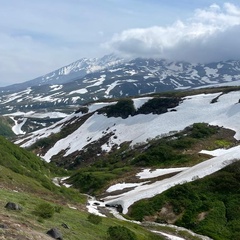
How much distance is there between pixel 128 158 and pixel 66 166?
99.0 feet

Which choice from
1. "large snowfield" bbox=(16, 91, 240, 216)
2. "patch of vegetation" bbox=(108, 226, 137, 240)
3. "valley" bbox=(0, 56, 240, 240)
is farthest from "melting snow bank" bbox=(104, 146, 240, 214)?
"patch of vegetation" bbox=(108, 226, 137, 240)

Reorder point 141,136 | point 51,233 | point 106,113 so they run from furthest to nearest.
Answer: point 106,113 → point 141,136 → point 51,233

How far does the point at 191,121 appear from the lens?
129m

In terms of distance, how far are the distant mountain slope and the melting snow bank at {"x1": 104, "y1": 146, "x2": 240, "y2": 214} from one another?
38984 millimetres

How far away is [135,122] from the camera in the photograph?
145 m

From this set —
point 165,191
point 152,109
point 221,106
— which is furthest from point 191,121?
point 165,191

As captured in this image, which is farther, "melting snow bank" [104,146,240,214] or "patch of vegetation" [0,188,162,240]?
"melting snow bank" [104,146,240,214]

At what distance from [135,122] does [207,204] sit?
86883mm

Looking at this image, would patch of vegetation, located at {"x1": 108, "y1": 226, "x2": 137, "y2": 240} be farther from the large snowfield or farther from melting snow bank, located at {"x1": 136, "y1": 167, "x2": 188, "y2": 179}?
the large snowfield

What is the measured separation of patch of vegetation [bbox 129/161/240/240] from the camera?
173ft

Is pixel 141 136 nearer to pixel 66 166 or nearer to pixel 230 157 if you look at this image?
pixel 66 166

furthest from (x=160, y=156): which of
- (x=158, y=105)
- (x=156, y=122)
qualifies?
(x=158, y=105)

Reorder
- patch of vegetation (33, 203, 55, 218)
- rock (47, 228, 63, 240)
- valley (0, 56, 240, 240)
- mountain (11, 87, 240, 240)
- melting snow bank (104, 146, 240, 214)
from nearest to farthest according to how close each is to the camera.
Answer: rock (47, 228, 63, 240)
patch of vegetation (33, 203, 55, 218)
valley (0, 56, 240, 240)
mountain (11, 87, 240, 240)
melting snow bank (104, 146, 240, 214)

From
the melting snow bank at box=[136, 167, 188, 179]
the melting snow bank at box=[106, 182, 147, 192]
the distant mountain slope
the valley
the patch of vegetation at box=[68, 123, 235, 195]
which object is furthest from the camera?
the distant mountain slope
